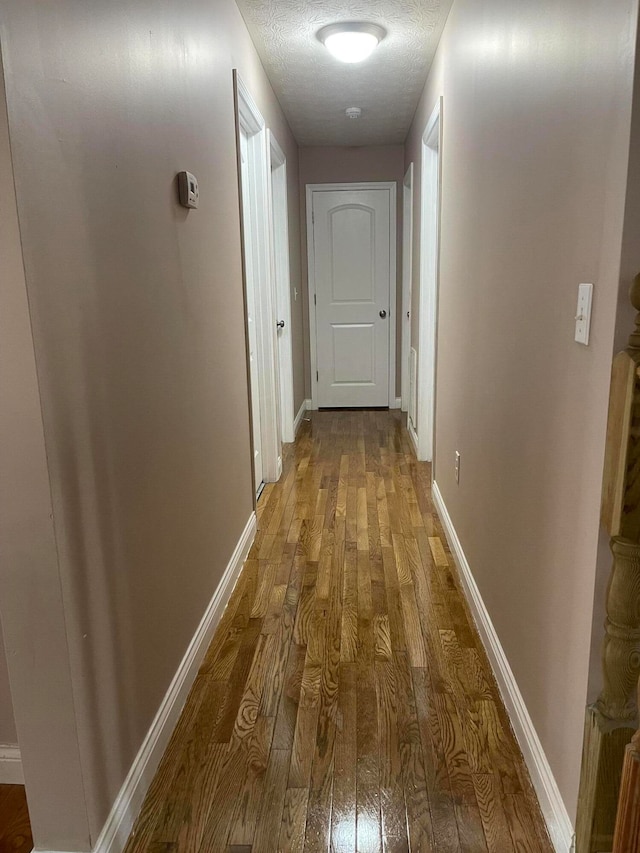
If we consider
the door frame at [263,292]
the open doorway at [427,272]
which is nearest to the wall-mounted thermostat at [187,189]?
the door frame at [263,292]

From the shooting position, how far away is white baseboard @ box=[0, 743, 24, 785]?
150 cm

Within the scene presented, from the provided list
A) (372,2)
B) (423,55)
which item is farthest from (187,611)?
(423,55)

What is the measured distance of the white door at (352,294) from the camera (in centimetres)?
559

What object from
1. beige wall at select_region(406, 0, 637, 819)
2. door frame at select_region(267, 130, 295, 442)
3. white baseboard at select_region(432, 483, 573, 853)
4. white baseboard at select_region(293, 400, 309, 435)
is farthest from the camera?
white baseboard at select_region(293, 400, 309, 435)

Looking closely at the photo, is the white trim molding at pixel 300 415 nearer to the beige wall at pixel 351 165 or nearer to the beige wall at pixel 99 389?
the beige wall at pixel 351 165

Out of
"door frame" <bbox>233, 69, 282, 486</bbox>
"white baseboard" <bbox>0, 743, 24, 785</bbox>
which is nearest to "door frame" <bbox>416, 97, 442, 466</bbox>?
"door frame" <bbox>233, 69, 282, 486</bbox>

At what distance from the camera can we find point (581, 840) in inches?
46.4

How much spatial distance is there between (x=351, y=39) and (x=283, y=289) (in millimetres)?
1916

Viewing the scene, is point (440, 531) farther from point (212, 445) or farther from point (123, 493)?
point (123, 493)

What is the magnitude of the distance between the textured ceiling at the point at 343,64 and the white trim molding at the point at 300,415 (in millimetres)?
2279

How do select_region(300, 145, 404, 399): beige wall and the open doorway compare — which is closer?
the open doorway

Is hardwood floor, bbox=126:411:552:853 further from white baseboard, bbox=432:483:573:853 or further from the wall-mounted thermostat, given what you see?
the wall-mounted thermostat

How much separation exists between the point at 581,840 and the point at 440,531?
1904 mm

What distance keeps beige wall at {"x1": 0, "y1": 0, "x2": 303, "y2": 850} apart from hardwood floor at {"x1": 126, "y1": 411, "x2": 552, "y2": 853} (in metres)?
0.20
